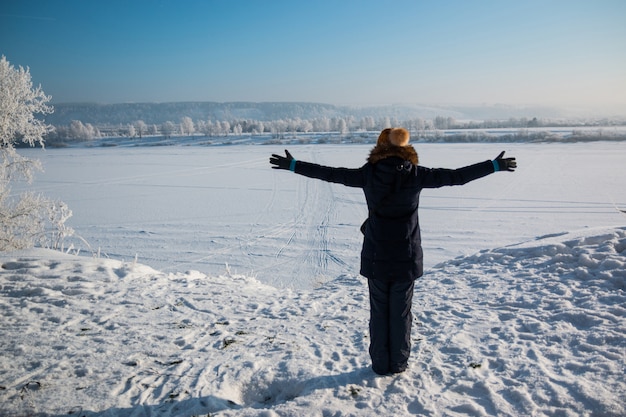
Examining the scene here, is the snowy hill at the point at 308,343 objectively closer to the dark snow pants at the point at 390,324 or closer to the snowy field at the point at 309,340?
the snowy field at the point at 309,340

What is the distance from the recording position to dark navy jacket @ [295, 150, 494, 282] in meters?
3.08

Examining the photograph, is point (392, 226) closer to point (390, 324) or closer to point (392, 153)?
point (392, 153)

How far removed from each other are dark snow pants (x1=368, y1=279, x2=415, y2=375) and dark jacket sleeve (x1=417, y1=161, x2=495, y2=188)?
0.85 meters

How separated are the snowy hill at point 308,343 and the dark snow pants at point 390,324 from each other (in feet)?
0.48

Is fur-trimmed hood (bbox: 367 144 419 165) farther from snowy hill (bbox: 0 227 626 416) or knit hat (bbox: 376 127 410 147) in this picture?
snowy hill (bbox: 0 227 626 416)

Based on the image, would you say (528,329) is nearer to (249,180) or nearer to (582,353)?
(582,353)

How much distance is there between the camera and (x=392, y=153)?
3.06 metres

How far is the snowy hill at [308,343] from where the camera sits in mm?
2979

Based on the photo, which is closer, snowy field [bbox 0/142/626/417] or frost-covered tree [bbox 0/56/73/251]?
snowy field [bbox 0/142/626/417]

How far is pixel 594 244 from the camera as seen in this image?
20.2ft

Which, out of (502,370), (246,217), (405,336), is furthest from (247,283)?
(246,217)

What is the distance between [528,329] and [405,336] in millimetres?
1697

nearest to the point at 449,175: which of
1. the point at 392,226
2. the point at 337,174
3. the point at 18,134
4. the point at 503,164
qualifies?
the point at 503,164

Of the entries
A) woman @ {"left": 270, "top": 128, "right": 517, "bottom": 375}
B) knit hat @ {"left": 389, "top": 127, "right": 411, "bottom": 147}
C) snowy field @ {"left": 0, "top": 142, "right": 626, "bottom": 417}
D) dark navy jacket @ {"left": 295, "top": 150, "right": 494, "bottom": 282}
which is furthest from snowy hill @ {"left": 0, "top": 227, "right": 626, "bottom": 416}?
knit hat @ {"left": 389, "top": 127, "right": 411, "bottom": 147}
